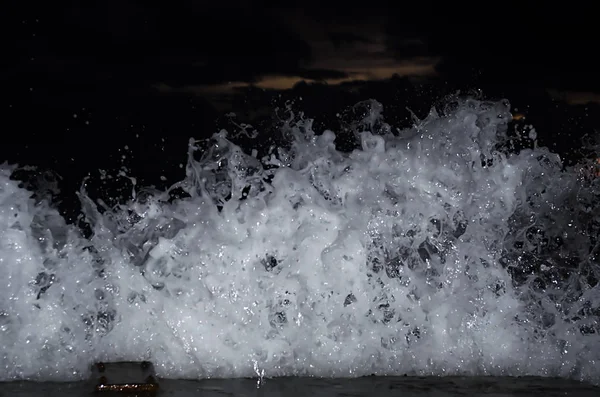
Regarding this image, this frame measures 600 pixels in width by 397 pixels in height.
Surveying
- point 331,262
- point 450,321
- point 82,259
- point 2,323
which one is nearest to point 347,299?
point 331,262

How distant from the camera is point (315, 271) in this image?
11.8 feet

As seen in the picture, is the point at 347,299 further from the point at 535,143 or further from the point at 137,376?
the point at 535,143

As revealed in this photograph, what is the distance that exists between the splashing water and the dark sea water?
0.46 ft

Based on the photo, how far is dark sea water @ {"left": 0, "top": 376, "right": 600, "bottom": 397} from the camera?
2.83 metres

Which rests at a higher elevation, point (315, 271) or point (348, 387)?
point (315, 271)

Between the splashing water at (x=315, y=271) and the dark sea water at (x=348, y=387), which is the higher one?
the splashing water at (x=315, y=271)

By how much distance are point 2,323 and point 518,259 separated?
2601 mm

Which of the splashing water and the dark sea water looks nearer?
the dark sea water

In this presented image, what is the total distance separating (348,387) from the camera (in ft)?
9.64

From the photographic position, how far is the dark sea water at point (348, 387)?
111 inches

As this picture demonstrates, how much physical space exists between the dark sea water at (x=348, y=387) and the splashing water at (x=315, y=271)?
0.46ft

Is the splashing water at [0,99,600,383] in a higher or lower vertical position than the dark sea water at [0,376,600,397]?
higher

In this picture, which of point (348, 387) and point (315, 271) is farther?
point (315, 271)

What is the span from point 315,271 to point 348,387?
77 cm
